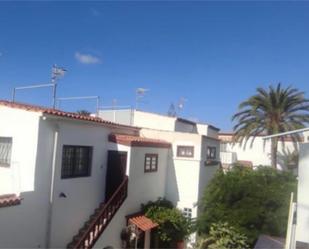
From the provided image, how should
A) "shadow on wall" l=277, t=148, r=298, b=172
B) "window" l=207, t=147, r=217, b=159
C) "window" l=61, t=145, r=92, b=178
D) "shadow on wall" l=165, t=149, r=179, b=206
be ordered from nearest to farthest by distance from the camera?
"window" l=61, t=145, r=92, b=178, "shadow on wall" l=165, t=149, r=179, b=206, "window" l=207, t=147, r=217, b=159, "shadow on wall" l=277, t=148, r=298, b=172

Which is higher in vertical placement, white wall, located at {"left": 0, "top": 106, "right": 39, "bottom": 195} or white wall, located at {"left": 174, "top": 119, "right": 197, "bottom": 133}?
white wall, located at {"left": 174, "top": 119, "right": 197, "bottom": 133}

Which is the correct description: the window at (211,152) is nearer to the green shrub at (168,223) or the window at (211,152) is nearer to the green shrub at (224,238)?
the green shrub at (168,223)

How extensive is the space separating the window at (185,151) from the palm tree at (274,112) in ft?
34.1

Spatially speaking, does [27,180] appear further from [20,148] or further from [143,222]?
[143,222]

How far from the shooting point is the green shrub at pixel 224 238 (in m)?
16.0

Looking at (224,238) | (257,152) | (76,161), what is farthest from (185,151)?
(257,152)

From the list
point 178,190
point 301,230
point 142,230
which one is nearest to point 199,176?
point 178,190

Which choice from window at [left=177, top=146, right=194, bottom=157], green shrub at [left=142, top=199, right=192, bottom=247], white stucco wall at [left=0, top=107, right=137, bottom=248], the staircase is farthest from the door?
window at [left=177, top=146, right=194, bottom=157]

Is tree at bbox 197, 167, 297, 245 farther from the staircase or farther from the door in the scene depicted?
the door

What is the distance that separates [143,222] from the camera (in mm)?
18594

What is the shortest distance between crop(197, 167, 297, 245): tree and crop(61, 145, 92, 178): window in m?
6.82

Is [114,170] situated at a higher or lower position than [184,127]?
lower

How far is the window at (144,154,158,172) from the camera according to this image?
66.0 ft

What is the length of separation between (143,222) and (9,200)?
8340 millimetres
